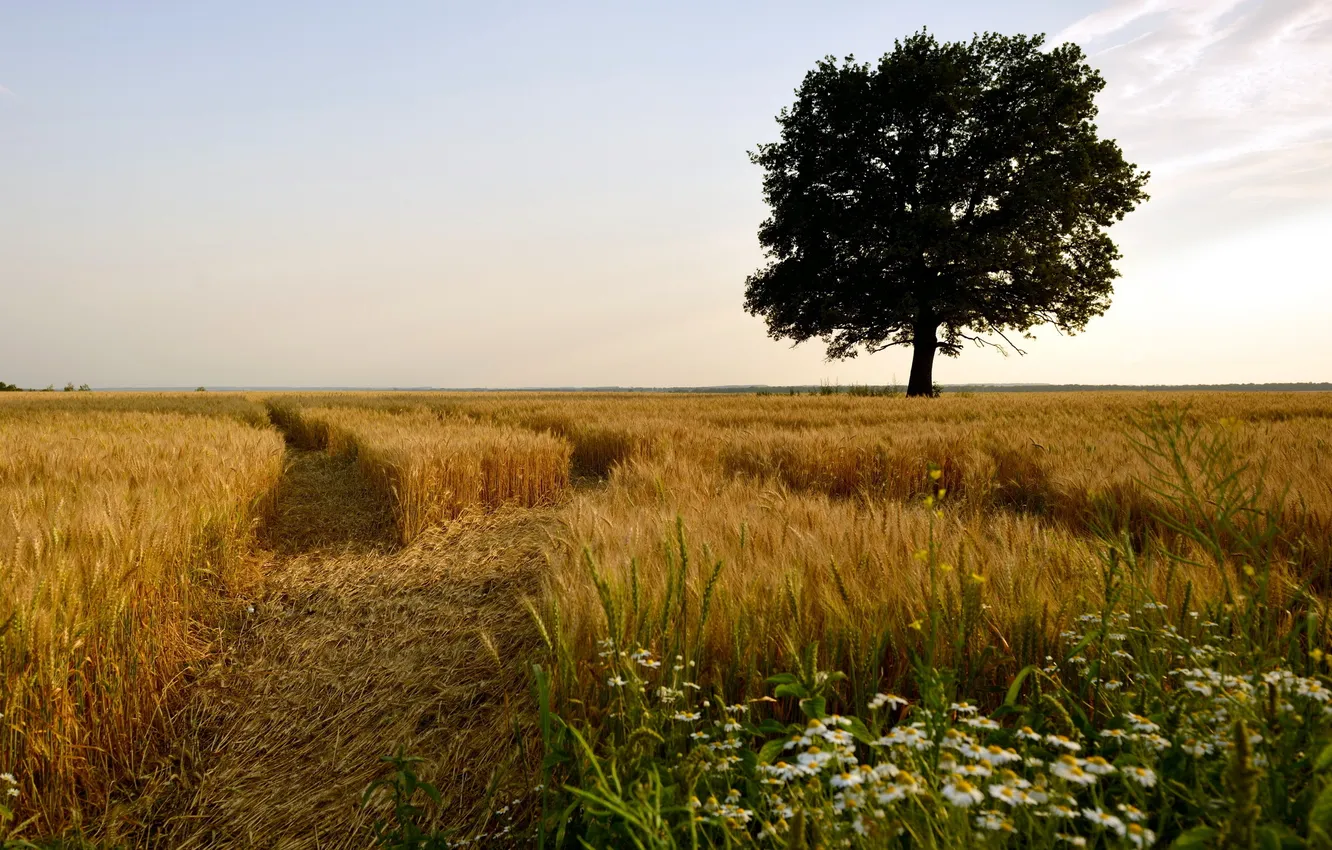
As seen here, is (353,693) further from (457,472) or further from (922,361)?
(922,361)

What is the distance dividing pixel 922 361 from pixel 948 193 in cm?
549

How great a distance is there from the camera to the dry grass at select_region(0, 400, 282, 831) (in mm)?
1949

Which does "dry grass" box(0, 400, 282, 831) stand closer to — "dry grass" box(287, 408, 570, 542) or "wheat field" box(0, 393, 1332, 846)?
"wheat field" box(0, 393, 1332, 846)

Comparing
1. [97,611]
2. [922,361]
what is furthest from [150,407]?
[922,361]

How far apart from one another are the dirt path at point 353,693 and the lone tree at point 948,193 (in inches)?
684

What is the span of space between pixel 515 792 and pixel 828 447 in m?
4.45

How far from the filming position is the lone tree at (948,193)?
18641 millimetres

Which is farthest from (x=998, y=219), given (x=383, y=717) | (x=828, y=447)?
(x=383, y=717)

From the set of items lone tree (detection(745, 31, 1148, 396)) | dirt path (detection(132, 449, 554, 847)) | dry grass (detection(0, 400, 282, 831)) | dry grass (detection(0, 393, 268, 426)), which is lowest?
dirt path (detection(132, 449, 554, 847))

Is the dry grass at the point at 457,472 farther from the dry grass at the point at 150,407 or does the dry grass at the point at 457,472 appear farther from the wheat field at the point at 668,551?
the dry grass at the point at 150,407

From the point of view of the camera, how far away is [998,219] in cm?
1953

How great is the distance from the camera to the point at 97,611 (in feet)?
7.42

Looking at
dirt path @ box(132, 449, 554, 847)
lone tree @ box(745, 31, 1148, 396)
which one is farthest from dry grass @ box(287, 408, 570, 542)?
lone tree @ box(745, 31, 1148, 396)

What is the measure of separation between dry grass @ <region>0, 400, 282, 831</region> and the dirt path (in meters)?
0.22
